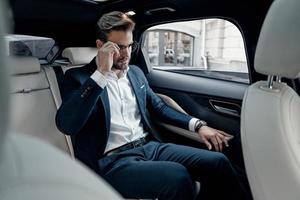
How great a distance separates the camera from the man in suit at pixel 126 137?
1.49 metres

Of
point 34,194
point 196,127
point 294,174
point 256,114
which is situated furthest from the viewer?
point 196,127

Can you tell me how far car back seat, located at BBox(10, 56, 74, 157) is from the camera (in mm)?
1760

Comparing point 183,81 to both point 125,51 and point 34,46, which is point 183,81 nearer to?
point 125,51

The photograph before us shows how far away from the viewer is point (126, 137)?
5.64 feet

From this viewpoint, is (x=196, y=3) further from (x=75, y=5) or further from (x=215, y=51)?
(x=75, y=5)

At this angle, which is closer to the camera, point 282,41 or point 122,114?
point 282,41

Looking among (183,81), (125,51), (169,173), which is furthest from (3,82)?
(183,81)

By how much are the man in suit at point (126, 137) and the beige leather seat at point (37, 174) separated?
0.96m

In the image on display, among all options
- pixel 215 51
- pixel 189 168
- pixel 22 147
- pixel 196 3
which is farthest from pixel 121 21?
pixel 22 147

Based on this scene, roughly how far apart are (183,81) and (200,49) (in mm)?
498

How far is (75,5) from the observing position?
2178mm

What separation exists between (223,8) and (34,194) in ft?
A: 5.08

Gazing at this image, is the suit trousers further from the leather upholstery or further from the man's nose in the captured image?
the man's nose

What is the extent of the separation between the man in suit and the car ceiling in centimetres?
42
